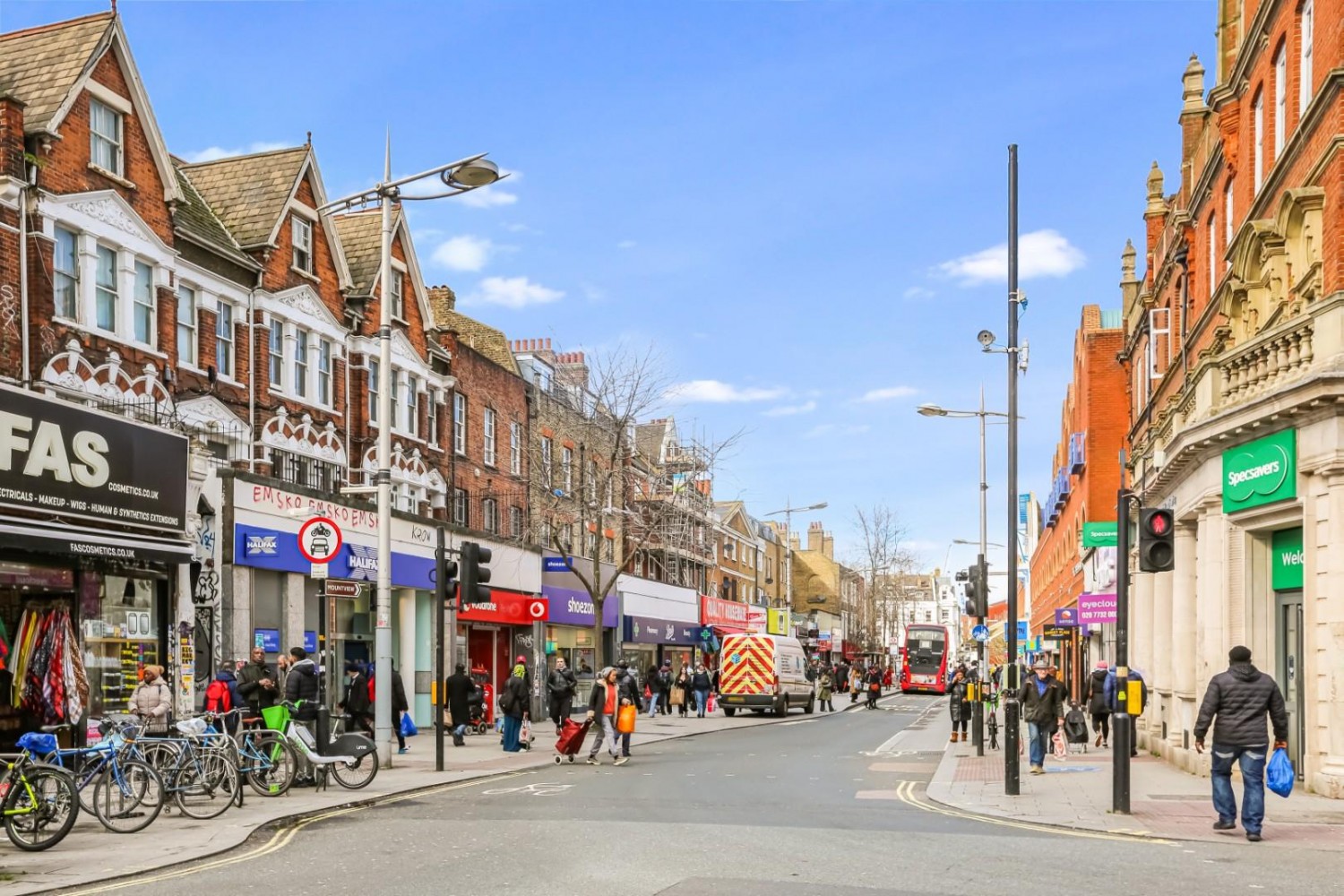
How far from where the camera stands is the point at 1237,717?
12945 millimetres

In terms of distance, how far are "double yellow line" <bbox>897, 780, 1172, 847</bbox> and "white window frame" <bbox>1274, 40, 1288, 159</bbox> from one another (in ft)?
32.6

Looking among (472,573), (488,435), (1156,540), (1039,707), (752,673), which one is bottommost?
(752,673)

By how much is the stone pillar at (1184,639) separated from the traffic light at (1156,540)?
7.77m

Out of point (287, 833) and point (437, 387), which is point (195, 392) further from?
point (287, 833)

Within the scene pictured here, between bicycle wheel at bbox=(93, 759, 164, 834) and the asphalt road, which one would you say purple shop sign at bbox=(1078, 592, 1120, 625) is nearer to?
the asphalt road

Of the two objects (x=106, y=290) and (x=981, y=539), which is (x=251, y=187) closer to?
(x=106, y=290)

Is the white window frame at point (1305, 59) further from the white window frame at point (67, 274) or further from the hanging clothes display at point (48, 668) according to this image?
the hanging clothes display at point (48, 668)

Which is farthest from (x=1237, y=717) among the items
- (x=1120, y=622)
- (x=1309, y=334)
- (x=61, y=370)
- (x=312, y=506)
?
(x=312, y=506)

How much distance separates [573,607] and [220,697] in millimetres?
21507

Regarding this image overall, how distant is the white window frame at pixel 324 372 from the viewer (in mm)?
29188

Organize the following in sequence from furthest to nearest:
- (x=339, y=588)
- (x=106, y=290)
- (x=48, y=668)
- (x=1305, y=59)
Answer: (x=106, y=290) < (x=48, y=668) < (x=1305, y=59) < (x=339, y=588)

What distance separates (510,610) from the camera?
35875 millimetres

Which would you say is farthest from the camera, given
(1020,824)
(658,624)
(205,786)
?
(658,624)

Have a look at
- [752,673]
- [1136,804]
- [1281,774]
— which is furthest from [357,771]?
[752,673]
